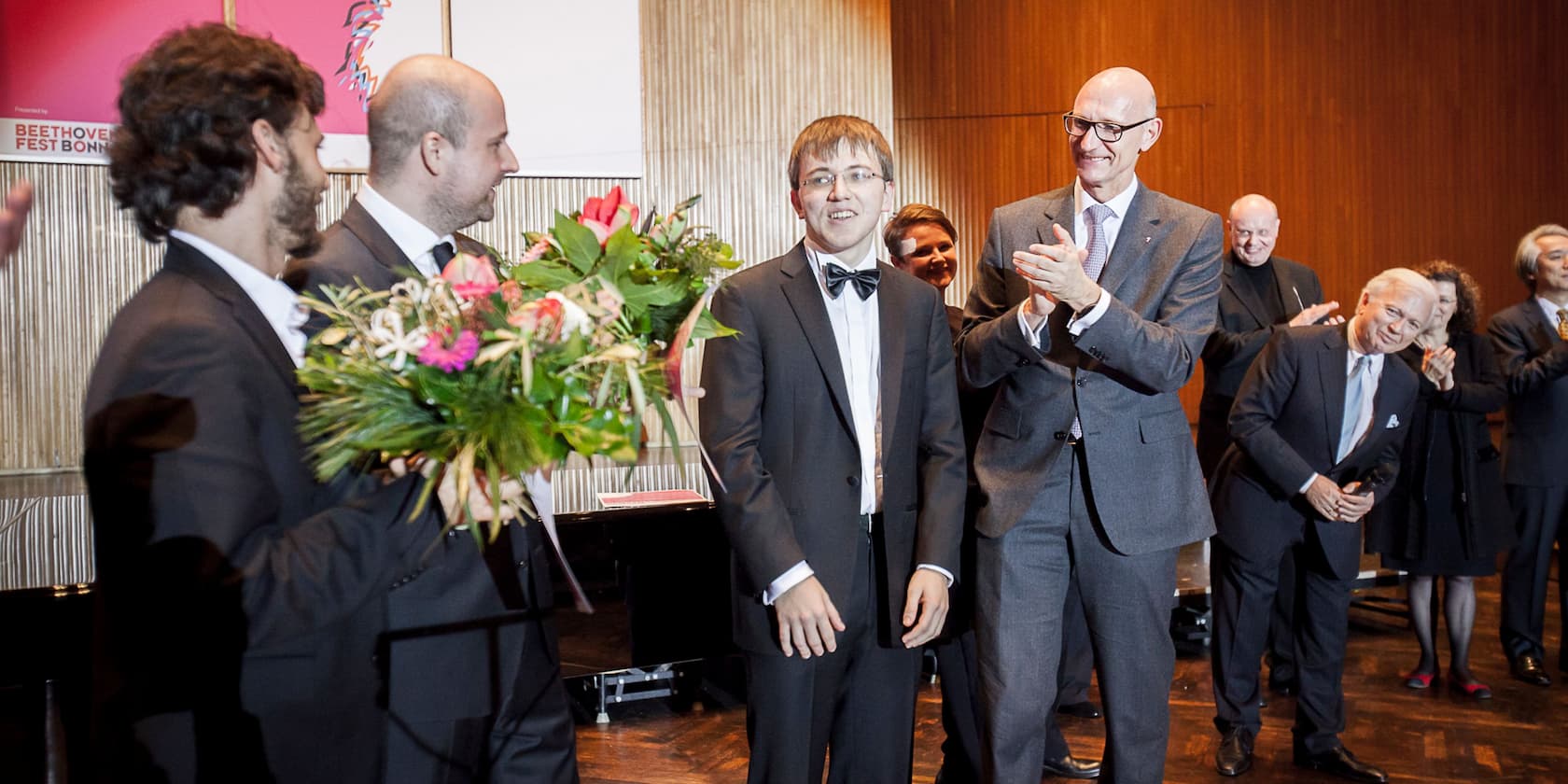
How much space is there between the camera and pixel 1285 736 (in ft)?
13.2

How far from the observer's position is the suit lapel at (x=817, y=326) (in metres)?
2.39

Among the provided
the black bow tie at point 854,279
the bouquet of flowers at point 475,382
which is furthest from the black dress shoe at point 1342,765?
the bouquet of flowers at point 475,382

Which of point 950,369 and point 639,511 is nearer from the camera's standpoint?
point 950,369

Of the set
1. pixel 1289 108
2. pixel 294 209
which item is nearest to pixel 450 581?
pixel 294 209

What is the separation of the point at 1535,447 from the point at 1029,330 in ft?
11.6

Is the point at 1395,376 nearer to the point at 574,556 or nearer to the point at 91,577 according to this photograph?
the point at 574,556

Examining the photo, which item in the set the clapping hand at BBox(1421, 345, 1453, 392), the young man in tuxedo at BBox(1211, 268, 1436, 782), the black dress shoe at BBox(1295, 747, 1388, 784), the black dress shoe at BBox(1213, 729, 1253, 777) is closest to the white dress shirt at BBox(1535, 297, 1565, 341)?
the clapping hand at BBox(1421, 345, 1453, 392)

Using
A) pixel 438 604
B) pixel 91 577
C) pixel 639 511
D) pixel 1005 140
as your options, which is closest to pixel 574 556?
pixel 639 511

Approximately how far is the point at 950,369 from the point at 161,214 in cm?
160

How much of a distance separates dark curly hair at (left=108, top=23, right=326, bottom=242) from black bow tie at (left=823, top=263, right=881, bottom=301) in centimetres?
119

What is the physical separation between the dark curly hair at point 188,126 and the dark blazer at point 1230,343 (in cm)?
391

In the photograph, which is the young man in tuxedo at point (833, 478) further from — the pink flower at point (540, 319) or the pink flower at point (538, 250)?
the pink flower at point (540, 319)

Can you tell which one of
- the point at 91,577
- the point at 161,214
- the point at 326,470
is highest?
the point at 161,214

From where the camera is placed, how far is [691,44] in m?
5.66
